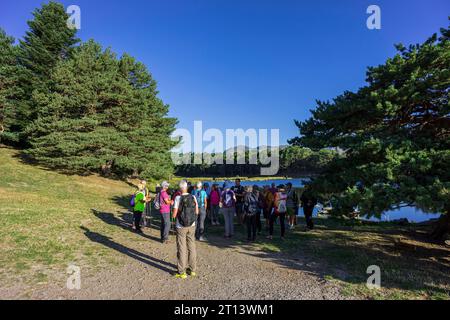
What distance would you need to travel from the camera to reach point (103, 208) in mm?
15305

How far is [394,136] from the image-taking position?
8.86 metres

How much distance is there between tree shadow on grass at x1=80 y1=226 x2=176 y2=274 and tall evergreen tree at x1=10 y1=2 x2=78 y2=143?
25.7 m

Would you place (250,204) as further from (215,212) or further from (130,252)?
(215,212)

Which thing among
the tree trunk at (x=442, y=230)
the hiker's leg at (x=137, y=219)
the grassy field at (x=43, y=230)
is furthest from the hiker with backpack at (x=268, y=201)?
the tree trunk at (x=442, y=230)

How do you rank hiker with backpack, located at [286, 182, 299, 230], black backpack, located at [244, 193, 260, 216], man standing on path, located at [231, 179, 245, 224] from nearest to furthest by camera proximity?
black backpack, located at [244, 193, 260, 216] < man standing on path, located at [231, 179, 245, 224] < hiker with backpack, located at [286, 182, 299, 230]

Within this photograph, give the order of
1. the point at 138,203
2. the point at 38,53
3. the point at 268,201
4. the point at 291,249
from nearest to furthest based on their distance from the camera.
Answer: the point at 291,249, the point at 138,203, the point at 268,201, the point at 38,53

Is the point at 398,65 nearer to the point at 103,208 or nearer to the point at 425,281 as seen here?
the point at 425,281

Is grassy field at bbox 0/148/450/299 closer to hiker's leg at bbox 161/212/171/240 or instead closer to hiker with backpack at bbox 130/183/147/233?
hiker with backpack at bbox 130/183/147/233

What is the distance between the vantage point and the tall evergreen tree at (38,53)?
29266 mm

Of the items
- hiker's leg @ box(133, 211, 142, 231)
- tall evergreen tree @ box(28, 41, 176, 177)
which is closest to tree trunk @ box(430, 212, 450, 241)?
hiker's leg @ box(133, 211, 142, 231)

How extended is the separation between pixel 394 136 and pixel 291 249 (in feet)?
16.7

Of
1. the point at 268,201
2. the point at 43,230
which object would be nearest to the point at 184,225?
the point at 268,201

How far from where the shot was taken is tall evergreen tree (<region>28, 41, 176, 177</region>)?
23703mm
